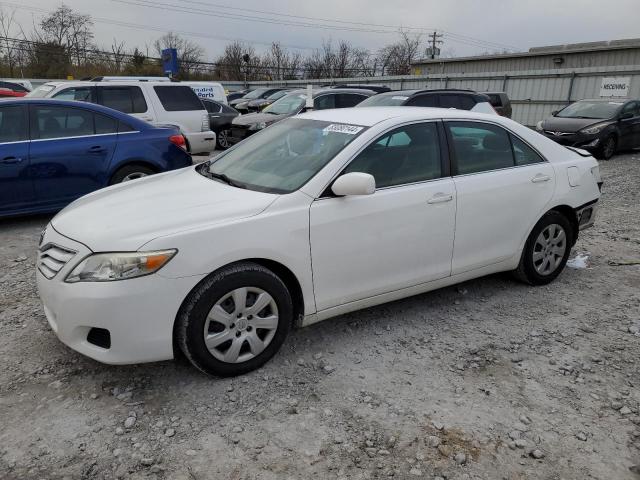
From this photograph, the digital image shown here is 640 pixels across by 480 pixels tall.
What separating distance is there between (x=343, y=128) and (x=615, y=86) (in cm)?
1898

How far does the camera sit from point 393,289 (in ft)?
11.8

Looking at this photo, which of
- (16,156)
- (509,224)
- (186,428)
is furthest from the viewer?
(16,156)

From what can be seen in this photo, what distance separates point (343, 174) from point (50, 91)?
25.1 feet

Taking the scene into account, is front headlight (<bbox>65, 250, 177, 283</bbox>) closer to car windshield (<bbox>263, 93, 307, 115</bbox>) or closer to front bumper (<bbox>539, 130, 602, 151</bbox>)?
car windshield (<bbox>263, 93, 307, 115</bbox>)

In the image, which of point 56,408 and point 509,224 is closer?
point 56,408

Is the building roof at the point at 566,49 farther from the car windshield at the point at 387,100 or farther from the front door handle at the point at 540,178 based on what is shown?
the front door handle at the point at 540,178

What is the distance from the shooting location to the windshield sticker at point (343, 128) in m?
3.59

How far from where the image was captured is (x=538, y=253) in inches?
176

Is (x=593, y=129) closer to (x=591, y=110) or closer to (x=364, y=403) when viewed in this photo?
(x=591, y=110)

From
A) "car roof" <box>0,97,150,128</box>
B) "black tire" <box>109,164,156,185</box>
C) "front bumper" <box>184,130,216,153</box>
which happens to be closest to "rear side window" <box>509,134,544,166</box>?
"black tire" <box>109,164,156,185</box>

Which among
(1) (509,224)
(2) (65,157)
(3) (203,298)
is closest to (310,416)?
(3) (203,298)

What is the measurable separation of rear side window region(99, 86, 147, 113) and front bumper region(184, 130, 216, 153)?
3.19ft

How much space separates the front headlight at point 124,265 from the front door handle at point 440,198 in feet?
6.03

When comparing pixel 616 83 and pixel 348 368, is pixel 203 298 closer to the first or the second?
pixel 348 368
